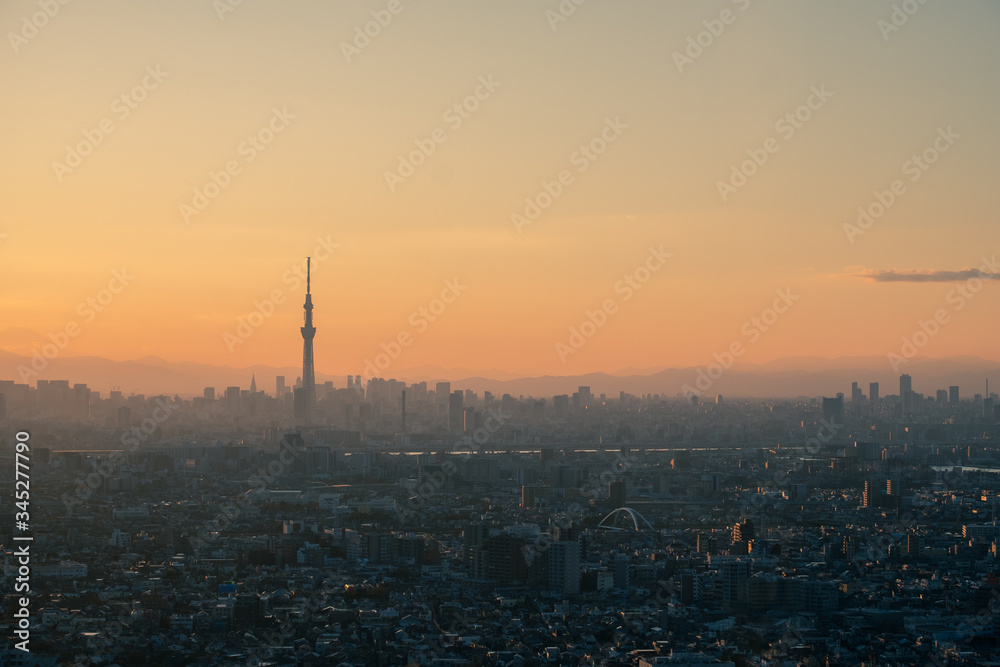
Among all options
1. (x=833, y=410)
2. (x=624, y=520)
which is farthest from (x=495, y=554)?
(x=833, y=410)

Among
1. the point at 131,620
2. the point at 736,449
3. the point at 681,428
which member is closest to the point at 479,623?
the point at 131,620

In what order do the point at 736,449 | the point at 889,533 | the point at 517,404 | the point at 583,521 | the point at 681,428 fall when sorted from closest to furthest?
the point at 889,533 → the point at 583,521 → the point at 736,449 → the point at 681,428 → the point at 517,404

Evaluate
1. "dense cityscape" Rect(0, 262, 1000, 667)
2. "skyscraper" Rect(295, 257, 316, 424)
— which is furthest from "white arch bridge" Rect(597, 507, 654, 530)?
"skyscraper" Rect(295, 257, 316, 424)

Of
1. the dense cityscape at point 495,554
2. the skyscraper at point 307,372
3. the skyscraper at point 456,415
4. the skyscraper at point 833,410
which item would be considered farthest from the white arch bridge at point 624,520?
the skyscraper at point 833,410

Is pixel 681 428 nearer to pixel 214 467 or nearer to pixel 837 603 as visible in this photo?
pixel 214 467

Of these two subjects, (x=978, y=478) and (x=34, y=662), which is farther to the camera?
(x=978, y=478)

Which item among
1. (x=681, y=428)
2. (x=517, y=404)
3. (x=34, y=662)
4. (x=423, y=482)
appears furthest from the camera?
(x=517, y=404)

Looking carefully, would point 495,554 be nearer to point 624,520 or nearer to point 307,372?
point 624,520
